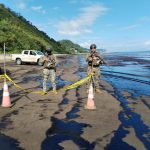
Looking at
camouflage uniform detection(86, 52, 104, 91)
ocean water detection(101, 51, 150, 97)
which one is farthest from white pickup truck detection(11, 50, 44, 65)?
camouflage uniform detection(86, 52, 104, 91)

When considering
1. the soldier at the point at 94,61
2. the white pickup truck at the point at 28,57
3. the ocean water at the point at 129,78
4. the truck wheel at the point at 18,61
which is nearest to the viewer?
the soldier at the point at 94,61

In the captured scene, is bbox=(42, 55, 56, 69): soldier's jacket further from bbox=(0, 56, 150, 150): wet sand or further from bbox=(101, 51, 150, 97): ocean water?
bbox=(101, 51, 150, 97): ocean water

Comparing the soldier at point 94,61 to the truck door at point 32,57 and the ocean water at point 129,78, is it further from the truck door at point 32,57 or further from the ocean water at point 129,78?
the truck door at point 32,57

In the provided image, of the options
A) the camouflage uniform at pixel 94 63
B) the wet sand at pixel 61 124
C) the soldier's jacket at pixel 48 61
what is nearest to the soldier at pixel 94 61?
the camouflage uniform at pixel 94 63

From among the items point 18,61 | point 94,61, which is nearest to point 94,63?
point 94,61

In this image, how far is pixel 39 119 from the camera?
9867mm

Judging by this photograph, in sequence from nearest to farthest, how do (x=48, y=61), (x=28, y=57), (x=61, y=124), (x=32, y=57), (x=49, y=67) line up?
(x=61, y=124), (x=48, y=61), (x=49, y=67), (x=32, y=57), (x=28, y=57)

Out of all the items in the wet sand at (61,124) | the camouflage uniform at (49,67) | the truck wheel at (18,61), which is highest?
the camouflage uniform at (49,67)

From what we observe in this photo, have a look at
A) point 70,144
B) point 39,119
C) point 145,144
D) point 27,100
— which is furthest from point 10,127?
point 27,100

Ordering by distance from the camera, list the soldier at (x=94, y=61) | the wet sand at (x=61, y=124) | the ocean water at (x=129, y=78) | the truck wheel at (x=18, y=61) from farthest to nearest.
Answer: the truck wheel at (x=18, y=61)
the ocean water at (x=129, y=78)
the soldier at (x=94, y=61)
the wet sand at (x=61, y=124)

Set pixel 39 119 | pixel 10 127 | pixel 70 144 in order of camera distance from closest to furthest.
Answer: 1. pixel 70 144
2. pixel 10 127
3. pixel 39 119

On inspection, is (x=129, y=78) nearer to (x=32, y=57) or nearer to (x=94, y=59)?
(x=94, y=59)

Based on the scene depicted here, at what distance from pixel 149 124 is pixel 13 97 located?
20.1 feet

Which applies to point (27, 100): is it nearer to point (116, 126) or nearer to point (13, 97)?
point (13, 97)
